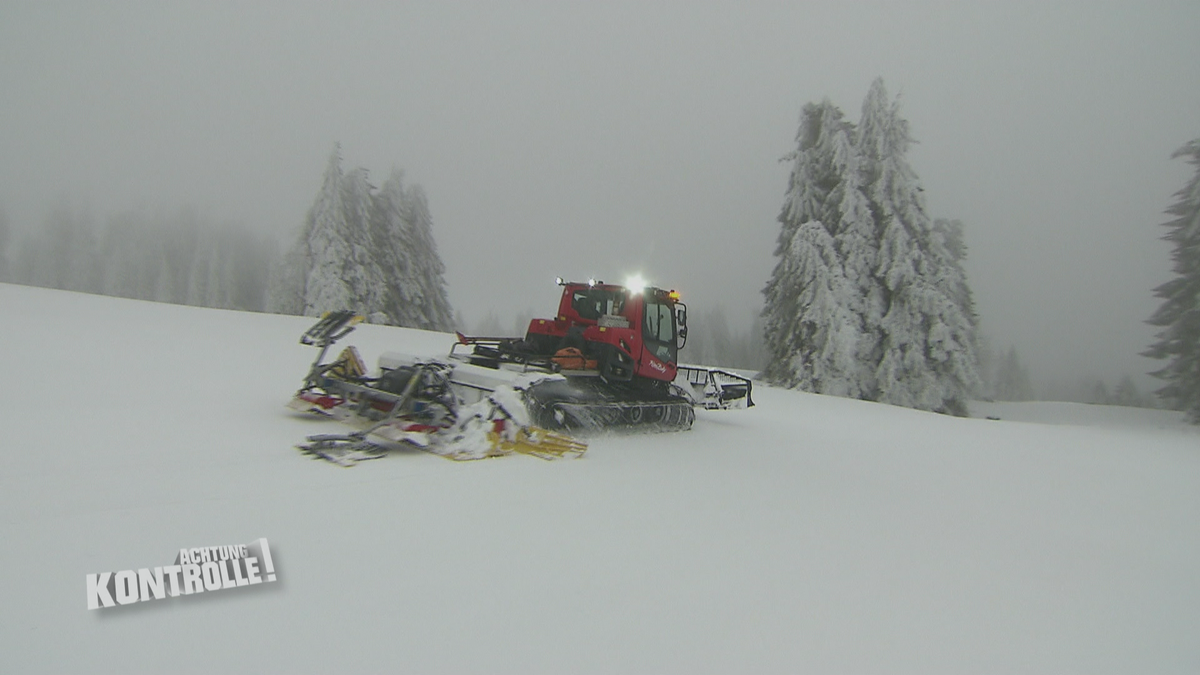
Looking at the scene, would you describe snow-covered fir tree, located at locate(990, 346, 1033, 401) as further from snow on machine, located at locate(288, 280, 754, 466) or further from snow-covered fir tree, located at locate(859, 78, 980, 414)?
snow on machine, located at locate(288, 280, 754, 466)

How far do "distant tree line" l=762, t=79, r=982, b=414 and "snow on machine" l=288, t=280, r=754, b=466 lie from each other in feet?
30.7

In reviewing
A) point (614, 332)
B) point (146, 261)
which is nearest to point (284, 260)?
point (146, 261)

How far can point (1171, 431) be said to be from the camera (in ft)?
43.5

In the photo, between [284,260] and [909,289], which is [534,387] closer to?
[909,289]

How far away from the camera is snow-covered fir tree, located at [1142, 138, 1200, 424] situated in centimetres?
1388

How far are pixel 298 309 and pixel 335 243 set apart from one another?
3.58 meters

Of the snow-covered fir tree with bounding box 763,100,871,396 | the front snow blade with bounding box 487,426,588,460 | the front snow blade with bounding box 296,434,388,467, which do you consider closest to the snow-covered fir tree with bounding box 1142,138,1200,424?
the snow-covered fir tree with bounding box 763,100,871,396

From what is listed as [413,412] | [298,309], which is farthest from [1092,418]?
[298,309]

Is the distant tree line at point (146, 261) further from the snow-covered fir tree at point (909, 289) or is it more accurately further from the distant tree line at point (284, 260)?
the snow-covered fir tree at point (909, 289)

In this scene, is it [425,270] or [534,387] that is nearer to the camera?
[534,387]

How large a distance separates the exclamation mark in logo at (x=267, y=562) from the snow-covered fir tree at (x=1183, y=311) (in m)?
19.2

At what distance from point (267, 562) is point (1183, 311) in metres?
19.9

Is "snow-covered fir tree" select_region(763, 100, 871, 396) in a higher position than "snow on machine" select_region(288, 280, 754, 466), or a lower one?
higher

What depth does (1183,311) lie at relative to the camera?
14.2 m
